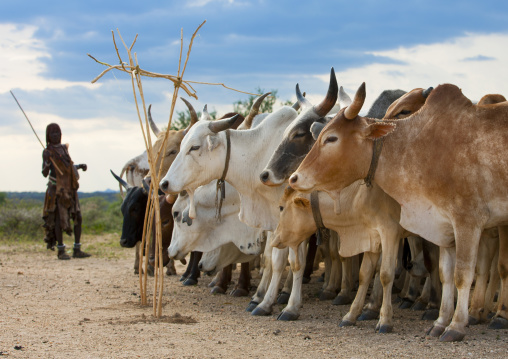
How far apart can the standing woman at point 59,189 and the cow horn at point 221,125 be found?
600cm

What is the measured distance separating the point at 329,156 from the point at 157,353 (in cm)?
195

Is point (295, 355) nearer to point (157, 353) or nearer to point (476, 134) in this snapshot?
point (157, 353)

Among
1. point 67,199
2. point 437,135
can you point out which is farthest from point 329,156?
point 67,199

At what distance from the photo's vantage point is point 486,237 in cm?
610

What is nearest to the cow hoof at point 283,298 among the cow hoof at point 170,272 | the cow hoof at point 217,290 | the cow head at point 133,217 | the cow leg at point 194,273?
the cow hoof at point 217,290

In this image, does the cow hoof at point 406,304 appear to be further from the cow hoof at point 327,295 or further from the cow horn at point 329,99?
the cow horn at point 329,99

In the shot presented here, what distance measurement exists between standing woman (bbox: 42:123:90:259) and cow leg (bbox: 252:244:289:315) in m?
6.29

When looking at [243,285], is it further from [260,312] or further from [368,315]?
[368,315]

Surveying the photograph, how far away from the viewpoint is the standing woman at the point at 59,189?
12055 mm

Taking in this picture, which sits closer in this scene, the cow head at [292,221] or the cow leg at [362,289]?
the cow leg at [362,289]

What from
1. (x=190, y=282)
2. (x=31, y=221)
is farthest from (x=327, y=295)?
(x=31, y=221)

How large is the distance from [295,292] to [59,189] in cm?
687

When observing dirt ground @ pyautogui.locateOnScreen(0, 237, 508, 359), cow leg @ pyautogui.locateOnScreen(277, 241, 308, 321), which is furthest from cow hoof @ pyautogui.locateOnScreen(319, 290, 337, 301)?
cow leg @ pyautogui.locateOnScreen(277, 241, 308, 321)

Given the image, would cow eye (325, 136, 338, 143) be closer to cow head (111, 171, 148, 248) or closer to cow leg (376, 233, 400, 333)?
cow leg (376, 233, 400, 333)
